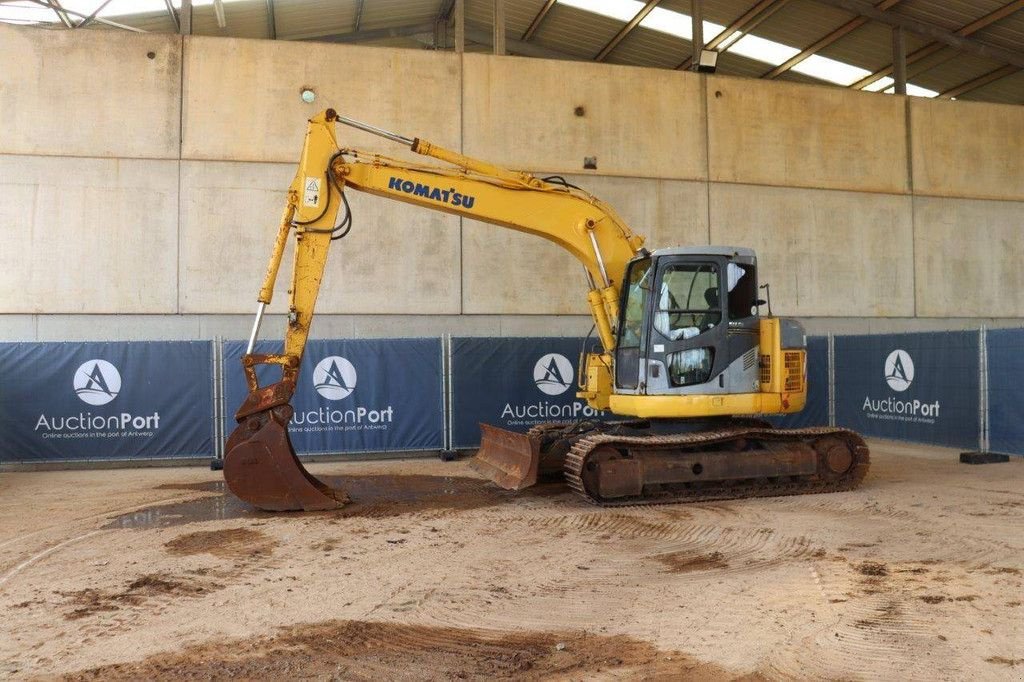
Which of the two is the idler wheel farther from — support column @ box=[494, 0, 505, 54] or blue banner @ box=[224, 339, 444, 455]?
support column @ box=[494, 0, 505, 54]

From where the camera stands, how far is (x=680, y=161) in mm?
15461

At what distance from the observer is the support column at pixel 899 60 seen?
1695 centimetres

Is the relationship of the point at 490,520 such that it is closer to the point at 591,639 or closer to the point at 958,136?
the point at 591,639

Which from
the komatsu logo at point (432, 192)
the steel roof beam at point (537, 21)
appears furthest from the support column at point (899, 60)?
the komatsu logo at point (432, 192)

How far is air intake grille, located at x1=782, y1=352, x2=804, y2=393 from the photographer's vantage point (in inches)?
343

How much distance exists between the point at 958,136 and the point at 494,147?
33.4 ft

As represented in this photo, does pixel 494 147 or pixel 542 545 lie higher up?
pixel 494 147

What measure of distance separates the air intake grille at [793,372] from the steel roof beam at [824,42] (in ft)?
37.6

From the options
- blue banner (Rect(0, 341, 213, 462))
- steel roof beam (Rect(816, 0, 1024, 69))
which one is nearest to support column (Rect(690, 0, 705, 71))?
steel roof beam (Rect(816, 0, 1024, 69))

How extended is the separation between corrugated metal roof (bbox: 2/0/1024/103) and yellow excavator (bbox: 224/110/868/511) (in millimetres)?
10778

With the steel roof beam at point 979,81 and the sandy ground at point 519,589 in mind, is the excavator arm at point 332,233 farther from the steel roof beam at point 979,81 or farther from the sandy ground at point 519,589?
the steel roof beam at point 979,81

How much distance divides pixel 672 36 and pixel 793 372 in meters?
12.6

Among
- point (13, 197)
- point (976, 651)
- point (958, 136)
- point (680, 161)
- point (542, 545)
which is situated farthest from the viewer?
point (958, 136)

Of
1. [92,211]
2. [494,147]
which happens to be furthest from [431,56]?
[92,211]
